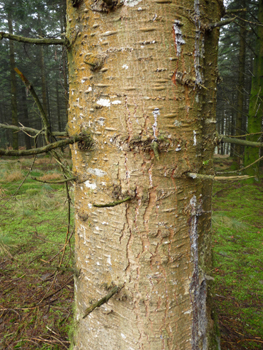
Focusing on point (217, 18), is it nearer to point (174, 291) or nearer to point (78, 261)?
point (174, 291)

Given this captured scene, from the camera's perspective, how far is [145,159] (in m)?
0.99

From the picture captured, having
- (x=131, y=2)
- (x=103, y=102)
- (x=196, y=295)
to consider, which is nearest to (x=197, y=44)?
(x=131, y=2)

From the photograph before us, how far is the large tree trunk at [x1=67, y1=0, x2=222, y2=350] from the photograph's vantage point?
937 millimetres

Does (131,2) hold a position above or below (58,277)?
above

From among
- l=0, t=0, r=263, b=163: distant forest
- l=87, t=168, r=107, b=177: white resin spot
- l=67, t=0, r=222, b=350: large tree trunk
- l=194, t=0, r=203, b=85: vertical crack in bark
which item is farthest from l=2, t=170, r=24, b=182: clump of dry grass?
l=194, t=0, r=203, b=85: vertical crack in bark

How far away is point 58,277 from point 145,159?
241 centimetres

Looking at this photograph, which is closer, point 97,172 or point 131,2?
point 131,2

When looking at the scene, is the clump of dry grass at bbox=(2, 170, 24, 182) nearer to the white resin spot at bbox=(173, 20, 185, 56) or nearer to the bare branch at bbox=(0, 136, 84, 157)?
the bare branch at bbox=(0, 136, 84, 157)

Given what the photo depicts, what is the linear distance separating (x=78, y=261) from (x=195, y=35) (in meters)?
1.29

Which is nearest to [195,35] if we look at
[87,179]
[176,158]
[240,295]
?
[176,158]

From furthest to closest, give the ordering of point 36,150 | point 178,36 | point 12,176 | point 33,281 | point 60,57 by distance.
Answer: point 12,176 < point 60,57 < point 33,281 < point 178,36 < point 36,150

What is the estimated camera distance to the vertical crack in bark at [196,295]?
44.1 inches

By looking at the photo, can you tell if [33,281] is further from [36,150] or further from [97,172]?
[36,150]

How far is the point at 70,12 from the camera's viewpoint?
3.54ft
